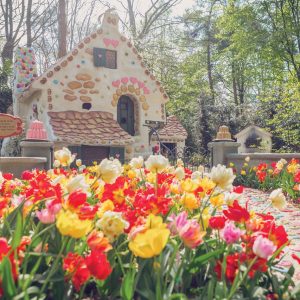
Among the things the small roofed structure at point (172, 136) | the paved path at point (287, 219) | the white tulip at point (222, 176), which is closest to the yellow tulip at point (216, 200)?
the white tulip at point (222, 176)

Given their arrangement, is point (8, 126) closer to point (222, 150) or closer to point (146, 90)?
point (222, 150)

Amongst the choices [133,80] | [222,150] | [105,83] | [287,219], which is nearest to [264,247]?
[287,219]

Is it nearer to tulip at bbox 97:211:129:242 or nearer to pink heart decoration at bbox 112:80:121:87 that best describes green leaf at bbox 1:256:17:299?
tulip at bbox 97:211:129:242

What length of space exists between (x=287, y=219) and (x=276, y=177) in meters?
3.34

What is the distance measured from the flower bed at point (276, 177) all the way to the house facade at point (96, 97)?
248 inches

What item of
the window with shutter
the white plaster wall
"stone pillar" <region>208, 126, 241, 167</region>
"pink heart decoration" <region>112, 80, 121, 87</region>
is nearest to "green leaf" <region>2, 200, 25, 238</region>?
"stone pillar" <region>208, 126, 241, 167</region>

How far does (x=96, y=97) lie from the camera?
16.0 metres

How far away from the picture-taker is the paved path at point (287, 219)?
3362 mm

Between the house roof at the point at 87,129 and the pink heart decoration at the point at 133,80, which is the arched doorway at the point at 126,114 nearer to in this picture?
the pink heart decoration at the point at 133,80

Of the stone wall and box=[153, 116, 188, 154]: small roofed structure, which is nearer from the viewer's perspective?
the stone wall

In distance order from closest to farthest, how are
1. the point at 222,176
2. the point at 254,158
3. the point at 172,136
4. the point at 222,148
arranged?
1. the point at 222,176
2. the point at 254,158
3. the point at 222,148
4. the point at 172,136

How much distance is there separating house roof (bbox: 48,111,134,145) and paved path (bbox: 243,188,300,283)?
7308 millimetres

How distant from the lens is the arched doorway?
17125mm

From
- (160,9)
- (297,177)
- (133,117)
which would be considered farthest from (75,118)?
(160,9)
